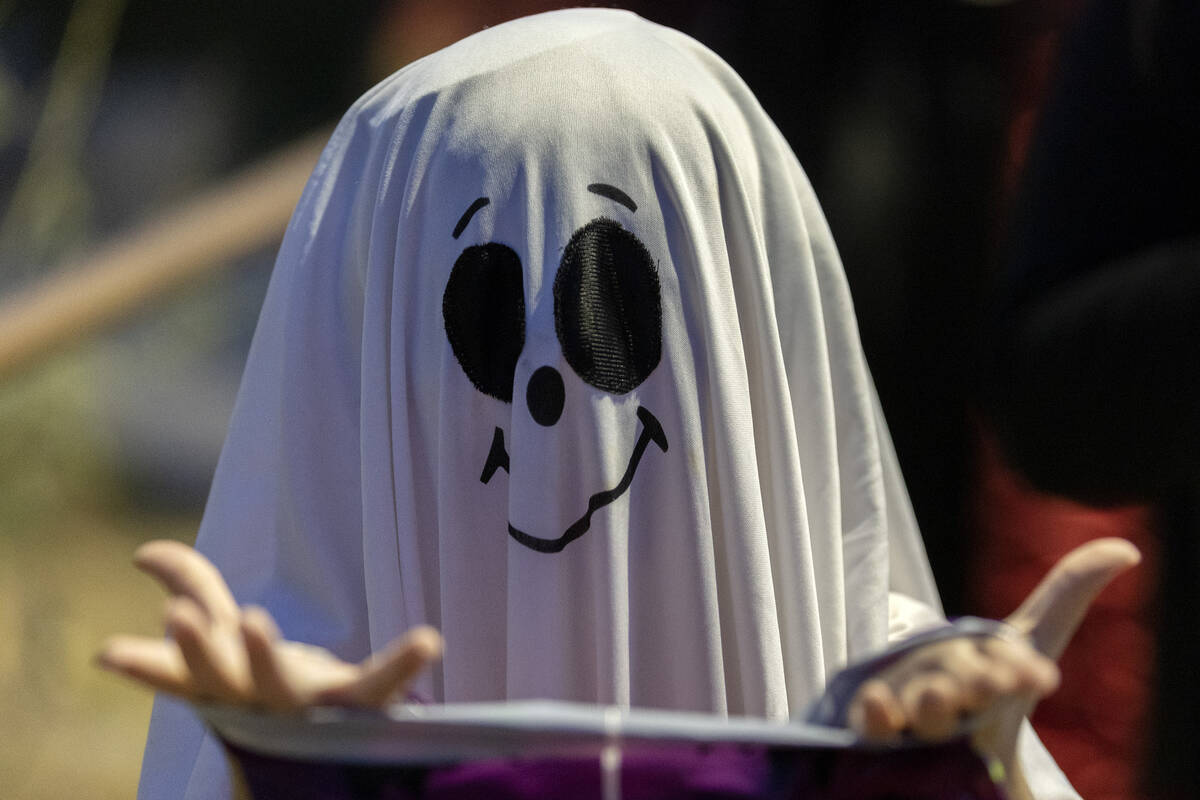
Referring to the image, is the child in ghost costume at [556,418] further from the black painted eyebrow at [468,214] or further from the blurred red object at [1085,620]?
the blurred red object at [1085,620]

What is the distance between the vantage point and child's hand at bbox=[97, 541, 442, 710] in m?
0.44

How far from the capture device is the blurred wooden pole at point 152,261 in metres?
1.24

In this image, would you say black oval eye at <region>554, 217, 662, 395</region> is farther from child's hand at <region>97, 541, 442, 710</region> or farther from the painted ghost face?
child's hand at <region>97, 541, 442, 710</region>

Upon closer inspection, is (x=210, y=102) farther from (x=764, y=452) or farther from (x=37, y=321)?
(x=764, y=452)

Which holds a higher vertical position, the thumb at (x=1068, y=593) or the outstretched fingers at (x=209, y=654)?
the outstretched fingers at (x=209, y=654)

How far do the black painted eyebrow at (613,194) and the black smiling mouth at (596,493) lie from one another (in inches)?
5.5

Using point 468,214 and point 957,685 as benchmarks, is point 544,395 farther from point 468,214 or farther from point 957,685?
point 957,685

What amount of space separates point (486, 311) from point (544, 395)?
0.07 metres

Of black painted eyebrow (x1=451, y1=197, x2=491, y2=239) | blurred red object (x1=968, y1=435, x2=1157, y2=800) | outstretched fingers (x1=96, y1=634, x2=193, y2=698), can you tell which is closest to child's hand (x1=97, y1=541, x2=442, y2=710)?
outstretched fingers (x1=96, y1=634, x2=193, y2=698)

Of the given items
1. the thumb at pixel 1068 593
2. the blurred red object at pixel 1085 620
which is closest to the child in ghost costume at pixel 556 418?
the thumb at pixel 1068 593

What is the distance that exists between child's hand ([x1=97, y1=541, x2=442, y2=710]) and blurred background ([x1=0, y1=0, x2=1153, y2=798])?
0.82m

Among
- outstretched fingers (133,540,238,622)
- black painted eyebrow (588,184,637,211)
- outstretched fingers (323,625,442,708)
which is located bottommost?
outstretched fingers (323,625,442,708)

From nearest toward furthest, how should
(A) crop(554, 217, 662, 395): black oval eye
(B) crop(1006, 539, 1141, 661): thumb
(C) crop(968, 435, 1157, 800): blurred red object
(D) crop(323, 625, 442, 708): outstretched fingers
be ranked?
(D) crop(323, 625, 442, 708): outstretched fingers < (B) crop(1006, 539, 1141, 661): thumb < (A) crop(554, 217, 662, 395): black oval eye < (C) crop(968, 435, 1157, 800): blurred red object

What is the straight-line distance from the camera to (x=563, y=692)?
27.4 inches
